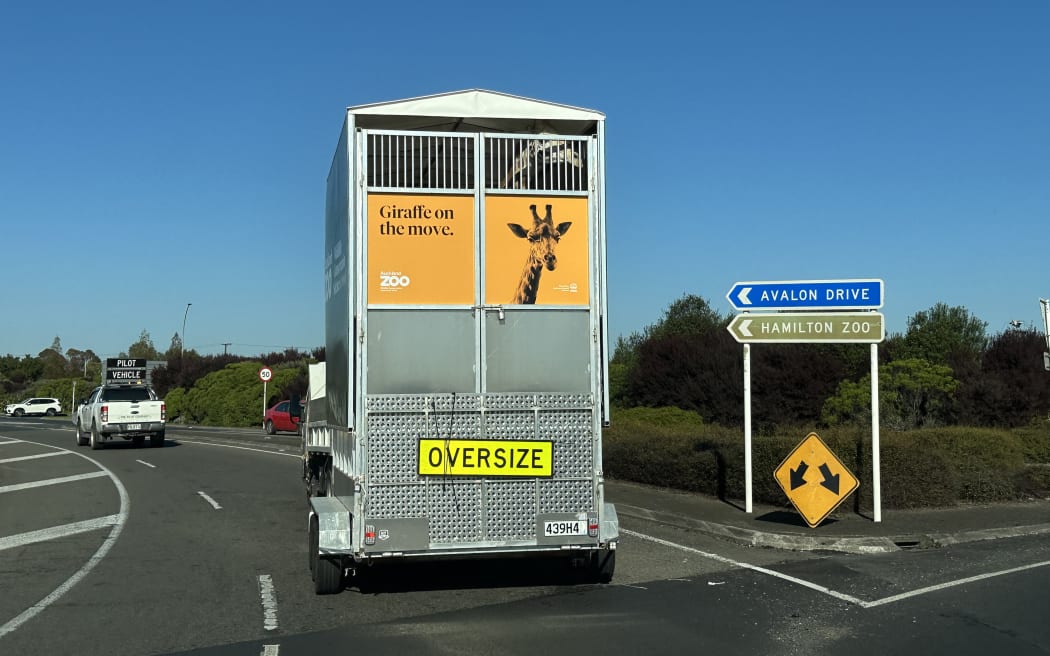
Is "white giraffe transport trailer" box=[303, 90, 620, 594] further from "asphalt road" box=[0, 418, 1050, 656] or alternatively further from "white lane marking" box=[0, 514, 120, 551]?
"white lane marking" box=[0, 514, 120, 551]

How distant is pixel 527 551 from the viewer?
25.9 ft

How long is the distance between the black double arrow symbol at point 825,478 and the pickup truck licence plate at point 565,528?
546 cm

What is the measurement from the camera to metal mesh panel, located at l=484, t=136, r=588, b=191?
8.20 metres

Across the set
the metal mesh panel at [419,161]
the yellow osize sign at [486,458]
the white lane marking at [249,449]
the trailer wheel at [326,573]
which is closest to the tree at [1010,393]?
the white lane marking at [249,449]

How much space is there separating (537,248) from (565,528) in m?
2.37

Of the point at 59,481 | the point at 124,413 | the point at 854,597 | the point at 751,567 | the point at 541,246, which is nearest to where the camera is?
the point at 541,246

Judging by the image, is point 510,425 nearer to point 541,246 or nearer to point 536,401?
point 536,401

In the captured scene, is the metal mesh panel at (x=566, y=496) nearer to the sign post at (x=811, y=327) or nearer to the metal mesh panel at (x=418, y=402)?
the metal mesh panel at (x=418, y=402)

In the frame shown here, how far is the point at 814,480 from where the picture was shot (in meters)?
12.4

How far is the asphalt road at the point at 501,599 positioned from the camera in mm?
6973

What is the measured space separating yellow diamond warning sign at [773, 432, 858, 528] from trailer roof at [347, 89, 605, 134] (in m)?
6.21

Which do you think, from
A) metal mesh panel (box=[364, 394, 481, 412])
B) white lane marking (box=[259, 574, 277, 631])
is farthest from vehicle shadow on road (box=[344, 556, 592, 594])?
metal mesh panel (box=[364, 394, 481, 412])

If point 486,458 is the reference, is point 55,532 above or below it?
below

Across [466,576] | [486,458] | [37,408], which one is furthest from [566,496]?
[37,408]
